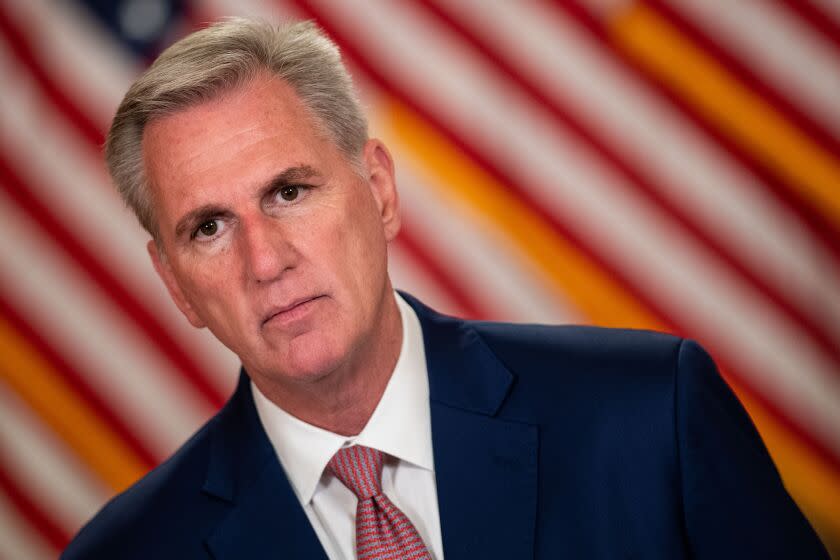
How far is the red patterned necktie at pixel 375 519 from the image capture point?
1.65 metres

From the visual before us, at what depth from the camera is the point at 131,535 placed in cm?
186

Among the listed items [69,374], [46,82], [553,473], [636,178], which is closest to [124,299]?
[69,374]

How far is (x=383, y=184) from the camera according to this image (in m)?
1.88

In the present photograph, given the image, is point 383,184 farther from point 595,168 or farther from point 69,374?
point 69,374

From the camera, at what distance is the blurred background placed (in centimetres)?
322

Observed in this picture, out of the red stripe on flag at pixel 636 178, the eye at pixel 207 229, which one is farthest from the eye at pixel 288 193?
the red stripe on flag at pixel 636 178

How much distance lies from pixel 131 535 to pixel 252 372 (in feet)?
1.32

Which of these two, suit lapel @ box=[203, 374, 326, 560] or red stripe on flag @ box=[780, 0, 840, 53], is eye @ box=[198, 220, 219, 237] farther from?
red stripe on flag @ box=[780, 0, 840, 53]

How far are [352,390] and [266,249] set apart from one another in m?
0.33

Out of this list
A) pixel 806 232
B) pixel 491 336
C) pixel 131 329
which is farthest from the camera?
pixel 131 329

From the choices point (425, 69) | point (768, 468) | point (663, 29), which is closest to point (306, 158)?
point (768, 468)

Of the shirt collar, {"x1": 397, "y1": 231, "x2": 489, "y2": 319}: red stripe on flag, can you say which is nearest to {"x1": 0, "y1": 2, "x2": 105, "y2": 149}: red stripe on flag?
{"x1": 397, "y1": 231, "x2": 489, "y2": 319}: red stripe on flag

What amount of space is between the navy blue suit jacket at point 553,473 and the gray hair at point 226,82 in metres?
0.44

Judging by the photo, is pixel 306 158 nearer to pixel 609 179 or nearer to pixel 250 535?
pixel 250 535
